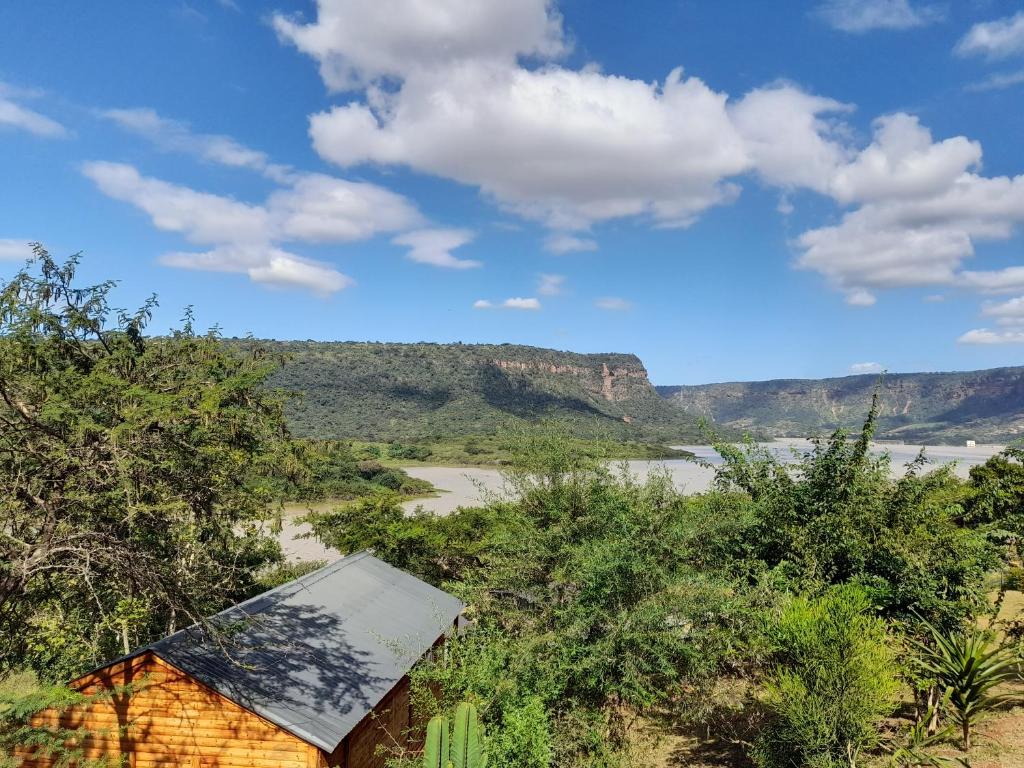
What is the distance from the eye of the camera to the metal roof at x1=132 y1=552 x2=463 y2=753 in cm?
982

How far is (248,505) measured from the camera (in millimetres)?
14812

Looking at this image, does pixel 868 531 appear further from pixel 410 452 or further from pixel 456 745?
pixel 410 452

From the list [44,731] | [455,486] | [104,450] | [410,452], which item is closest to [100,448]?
[104,450]

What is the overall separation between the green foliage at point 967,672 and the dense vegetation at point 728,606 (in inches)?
8.8

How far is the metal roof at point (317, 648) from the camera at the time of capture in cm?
982

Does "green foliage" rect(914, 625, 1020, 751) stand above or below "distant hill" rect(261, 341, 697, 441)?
below

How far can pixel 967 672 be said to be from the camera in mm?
9102

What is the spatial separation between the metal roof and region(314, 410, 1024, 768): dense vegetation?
51.9 inches

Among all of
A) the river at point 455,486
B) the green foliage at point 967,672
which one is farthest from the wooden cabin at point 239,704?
the green foliage at point 967,672

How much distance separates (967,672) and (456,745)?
7.48 m

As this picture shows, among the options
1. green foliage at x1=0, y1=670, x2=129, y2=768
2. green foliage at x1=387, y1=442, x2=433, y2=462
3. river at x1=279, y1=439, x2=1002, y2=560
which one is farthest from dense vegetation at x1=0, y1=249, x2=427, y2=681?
green foliage at x1=387, y1=442, x2=433, y2=462

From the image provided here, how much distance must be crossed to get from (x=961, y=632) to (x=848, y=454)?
141 inches

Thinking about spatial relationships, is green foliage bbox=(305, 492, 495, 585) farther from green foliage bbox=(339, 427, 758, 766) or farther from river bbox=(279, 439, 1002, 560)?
green foliage bbox=(339, 427, 758, 766)

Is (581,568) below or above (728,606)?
above
